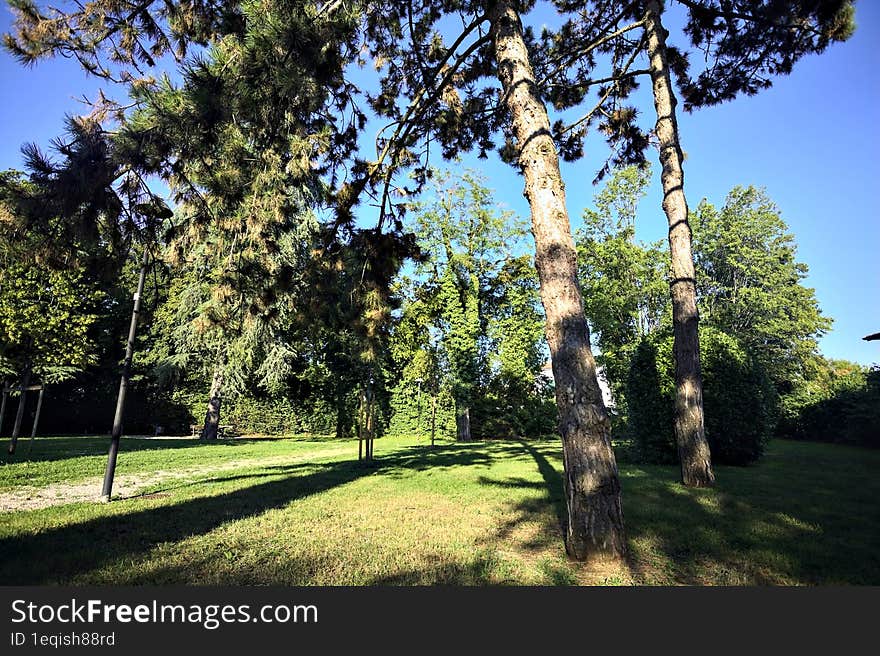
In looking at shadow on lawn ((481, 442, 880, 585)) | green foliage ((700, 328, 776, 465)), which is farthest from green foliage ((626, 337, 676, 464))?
shadow on lawn ((481, 442, 880, 585))

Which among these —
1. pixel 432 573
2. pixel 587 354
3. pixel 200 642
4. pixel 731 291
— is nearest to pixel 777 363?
pixel 731 291

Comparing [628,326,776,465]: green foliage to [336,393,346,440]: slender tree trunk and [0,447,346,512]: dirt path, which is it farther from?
[336,393,346,440]: slender tree trunk

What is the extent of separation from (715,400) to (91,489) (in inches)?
480

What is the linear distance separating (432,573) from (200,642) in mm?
1616

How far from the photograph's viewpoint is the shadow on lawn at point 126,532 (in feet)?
10.4

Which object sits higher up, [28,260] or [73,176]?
[73,176]

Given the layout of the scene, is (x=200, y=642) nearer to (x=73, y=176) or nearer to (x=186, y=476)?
(x=73, y=176)

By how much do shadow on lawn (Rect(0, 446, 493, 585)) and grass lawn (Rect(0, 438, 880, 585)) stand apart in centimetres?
2

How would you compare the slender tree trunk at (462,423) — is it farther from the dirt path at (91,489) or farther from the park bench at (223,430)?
the park bench at (223,430)

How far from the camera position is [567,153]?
358 inches

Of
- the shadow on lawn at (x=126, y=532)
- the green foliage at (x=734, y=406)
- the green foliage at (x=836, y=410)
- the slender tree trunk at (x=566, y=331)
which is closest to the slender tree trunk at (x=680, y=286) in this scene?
the green foliage at (x=734, y=406)

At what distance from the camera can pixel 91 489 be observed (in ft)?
22.0

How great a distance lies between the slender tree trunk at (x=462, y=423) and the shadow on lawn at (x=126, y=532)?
1114 centimetres

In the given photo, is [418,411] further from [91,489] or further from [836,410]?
[836,410]
